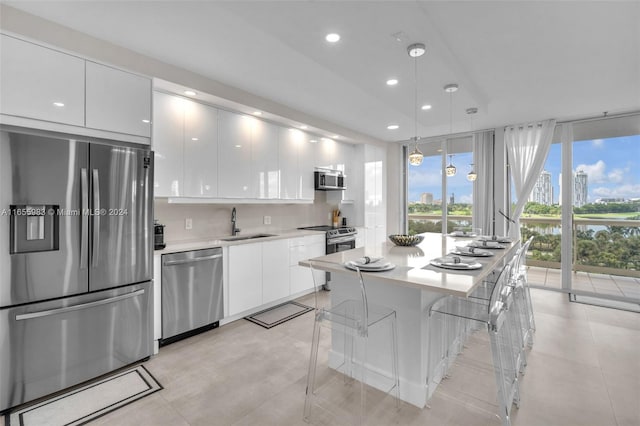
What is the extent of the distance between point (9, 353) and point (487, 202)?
18.8ft

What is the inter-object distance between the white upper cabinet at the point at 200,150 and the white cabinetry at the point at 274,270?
3.05ft

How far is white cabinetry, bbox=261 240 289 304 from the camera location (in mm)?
3623

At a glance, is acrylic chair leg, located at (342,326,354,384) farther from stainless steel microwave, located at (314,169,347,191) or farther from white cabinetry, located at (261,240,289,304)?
stainless steel microwave, located at (314,169,347,191)

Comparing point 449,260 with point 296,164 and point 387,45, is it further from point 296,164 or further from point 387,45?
point 296,164

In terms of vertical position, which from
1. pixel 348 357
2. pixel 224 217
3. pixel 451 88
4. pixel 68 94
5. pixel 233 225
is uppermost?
pixel 451 88

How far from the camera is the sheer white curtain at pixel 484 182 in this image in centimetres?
498

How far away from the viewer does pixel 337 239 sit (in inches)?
182

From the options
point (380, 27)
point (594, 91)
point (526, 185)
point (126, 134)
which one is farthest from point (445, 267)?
point (526, 185)

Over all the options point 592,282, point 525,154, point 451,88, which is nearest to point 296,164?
point 451,88

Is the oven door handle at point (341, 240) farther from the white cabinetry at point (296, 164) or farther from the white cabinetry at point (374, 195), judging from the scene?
the white cabinetry at point (296, 164)

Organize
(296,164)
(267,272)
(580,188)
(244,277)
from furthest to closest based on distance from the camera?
1. (580,188)
2. (296,164)
3. (267,272)
4. (244,277)

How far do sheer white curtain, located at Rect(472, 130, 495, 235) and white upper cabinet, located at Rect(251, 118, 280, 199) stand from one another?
3360 millimetres

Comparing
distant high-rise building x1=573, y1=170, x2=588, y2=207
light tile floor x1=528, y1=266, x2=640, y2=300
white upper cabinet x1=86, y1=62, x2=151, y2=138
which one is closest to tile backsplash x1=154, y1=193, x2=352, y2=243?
white upper cabinet x1=86, y1=62, x2=151, y2=138

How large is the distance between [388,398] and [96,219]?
243 centimetres
